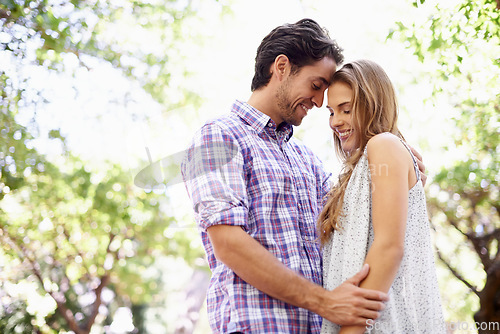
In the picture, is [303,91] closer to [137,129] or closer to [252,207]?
[252,207]

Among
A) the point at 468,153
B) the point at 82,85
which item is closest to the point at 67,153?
the point at 82,85

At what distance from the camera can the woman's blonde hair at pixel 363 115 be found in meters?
1.75

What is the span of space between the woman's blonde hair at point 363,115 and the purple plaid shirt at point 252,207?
0.11 m

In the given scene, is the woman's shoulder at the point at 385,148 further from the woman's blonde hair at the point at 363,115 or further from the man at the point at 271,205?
the man at the point at 271,205

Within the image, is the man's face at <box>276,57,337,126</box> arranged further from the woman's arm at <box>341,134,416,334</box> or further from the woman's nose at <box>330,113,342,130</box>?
the woman's arm at <box>341,134,416,334</box>

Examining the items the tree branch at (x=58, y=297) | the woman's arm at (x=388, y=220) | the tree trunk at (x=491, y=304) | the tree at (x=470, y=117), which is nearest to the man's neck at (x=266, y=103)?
the woman's arm at (x=388, y=220)

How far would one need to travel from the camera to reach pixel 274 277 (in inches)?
61.8

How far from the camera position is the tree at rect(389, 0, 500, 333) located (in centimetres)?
334

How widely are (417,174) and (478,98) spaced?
3.55m

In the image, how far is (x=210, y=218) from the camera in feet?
5.24

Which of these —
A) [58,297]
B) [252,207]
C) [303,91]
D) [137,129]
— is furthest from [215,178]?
[58,297]

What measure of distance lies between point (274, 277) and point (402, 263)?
0.43 m

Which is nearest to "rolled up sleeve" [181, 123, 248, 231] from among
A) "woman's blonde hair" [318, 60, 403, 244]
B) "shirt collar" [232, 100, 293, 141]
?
"shirt collar" [232, 100, 293, 141]

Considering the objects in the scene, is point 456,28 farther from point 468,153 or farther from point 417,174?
point 468,153
